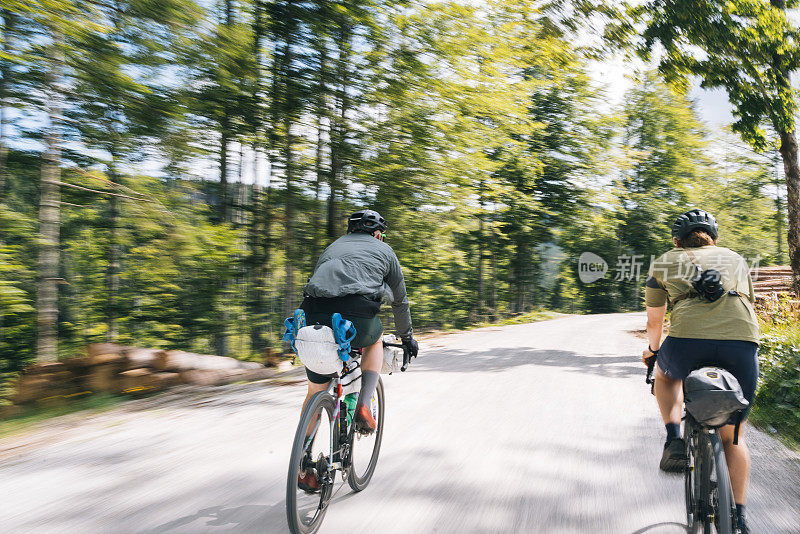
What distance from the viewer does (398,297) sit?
3.58 metres

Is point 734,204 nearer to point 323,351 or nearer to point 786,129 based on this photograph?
point 786,129

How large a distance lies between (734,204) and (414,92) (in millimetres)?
23477

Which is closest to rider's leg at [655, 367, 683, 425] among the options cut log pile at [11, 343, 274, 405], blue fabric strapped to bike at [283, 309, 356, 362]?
blue fabric strapped to bike at [283, 309, 356, 362]

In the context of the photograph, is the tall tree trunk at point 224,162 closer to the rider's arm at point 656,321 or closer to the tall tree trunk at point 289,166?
the tall tree trunk at point 289,166

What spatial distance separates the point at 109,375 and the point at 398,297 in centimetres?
516

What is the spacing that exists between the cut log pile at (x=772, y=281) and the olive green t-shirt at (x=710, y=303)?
11.7 m

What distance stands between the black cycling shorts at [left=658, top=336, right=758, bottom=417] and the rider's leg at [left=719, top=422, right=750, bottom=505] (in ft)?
0.60

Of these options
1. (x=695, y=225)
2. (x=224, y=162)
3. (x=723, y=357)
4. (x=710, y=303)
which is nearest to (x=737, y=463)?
(x=723, y=357)

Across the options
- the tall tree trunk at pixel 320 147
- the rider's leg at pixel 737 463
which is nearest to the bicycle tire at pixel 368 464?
the rider's leg at pixel 737 463

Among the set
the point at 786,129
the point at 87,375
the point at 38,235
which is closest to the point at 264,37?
the point at 38,235

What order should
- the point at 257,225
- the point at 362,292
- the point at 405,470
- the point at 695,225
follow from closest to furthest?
the point at 695,225
the point at 362,292
the point at 405,470
the point at 257,225

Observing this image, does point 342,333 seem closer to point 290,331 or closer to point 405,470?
point 290,331

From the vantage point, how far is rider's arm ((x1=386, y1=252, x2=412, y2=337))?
11.7 ft

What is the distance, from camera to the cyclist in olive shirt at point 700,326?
2.76m
